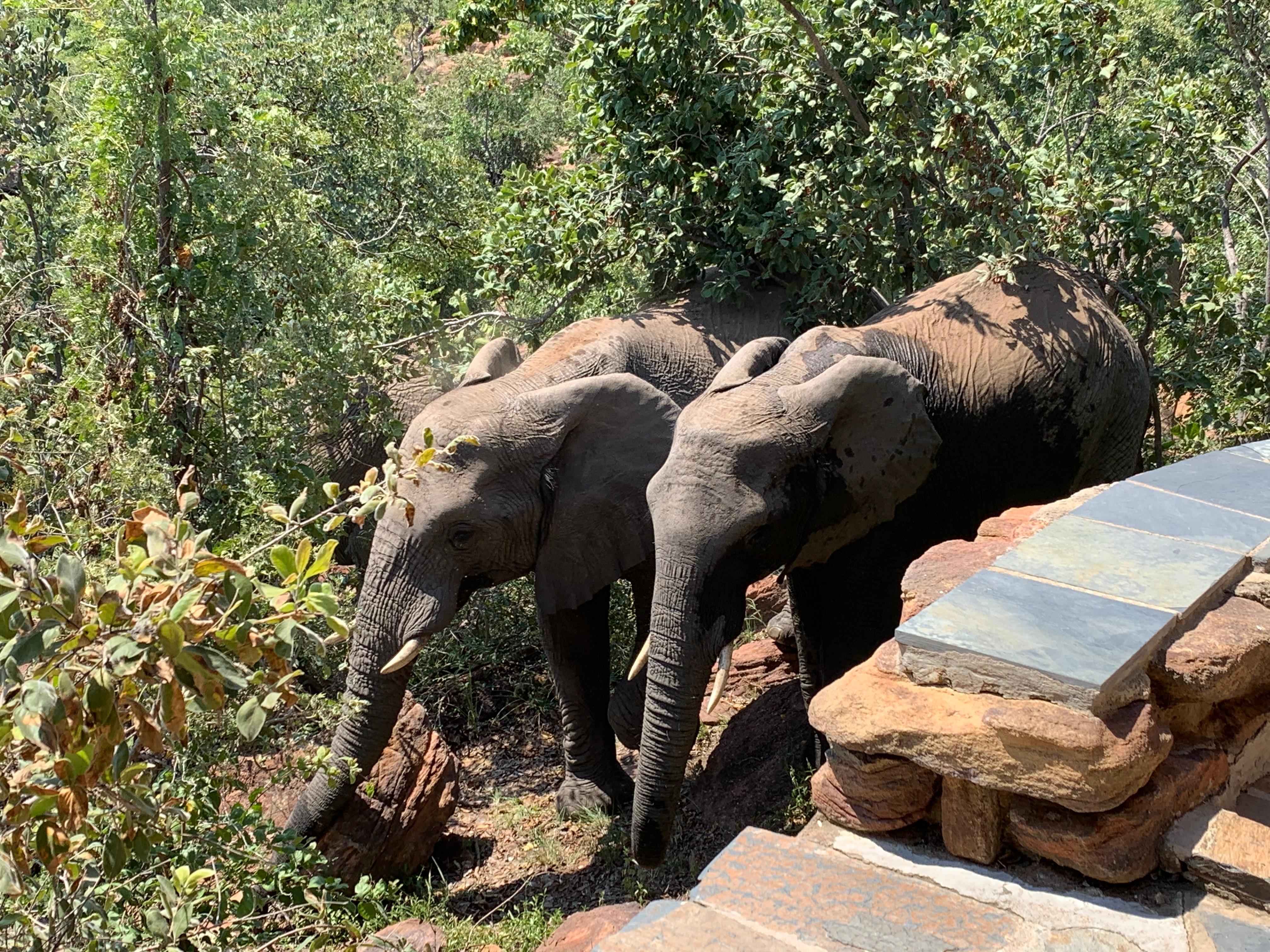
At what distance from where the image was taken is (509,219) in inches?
305

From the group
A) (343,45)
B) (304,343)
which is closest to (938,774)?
(304,343)

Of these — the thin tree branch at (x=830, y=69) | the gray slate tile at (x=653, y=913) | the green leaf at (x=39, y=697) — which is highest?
the thin tree branch at (x=830, y=69)

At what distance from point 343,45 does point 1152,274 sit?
612 cm

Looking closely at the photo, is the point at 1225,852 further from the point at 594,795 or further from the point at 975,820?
the point at 594,795

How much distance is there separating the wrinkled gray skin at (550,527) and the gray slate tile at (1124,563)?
9.63 ft

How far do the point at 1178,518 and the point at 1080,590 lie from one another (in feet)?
2.04

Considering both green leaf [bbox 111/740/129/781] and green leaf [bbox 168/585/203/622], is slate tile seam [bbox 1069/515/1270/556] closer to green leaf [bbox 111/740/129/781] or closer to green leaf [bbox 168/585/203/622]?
green leaf [bbox 168/585/203/622]

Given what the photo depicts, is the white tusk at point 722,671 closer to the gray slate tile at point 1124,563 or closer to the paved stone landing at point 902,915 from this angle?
the gray slate tile at point 1124,563

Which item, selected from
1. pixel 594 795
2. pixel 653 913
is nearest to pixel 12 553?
pixel 653 913

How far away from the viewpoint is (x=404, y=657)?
553 centimetres

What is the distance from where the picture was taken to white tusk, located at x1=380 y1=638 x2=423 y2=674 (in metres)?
5.52

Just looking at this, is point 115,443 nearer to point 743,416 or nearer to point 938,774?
point 743,416

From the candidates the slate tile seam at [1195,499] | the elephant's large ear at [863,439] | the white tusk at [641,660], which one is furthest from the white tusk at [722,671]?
the slate tile seam at [1195,499]

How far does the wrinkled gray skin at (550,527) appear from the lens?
562 centimetres
